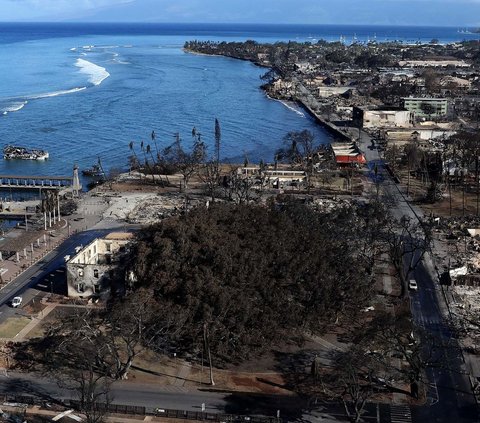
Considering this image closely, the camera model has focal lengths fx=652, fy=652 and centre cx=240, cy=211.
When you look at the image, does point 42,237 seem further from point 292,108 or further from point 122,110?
point 292,108

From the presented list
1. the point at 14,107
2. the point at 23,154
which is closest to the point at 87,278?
the point at 23,154

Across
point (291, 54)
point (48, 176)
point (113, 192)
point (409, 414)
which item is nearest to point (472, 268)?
point (409, 414)

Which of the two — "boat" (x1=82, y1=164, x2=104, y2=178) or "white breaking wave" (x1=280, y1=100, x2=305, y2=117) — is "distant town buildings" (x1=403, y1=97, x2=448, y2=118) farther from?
"boat" (x1=82, y1=164, x2=104, y2=178)

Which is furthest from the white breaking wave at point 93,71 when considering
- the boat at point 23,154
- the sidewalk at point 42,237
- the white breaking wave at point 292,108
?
the sidewalk at point 42,237

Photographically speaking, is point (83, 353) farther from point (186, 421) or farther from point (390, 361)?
point (390, 361)

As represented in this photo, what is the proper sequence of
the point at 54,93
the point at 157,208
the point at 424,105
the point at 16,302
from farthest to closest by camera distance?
the point at 54,93
the point at 424,105
the point at 157,208
the point at 16,302

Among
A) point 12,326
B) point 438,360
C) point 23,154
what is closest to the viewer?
point 438,360

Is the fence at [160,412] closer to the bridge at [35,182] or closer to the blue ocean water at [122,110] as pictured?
the bridge at [35,182]
